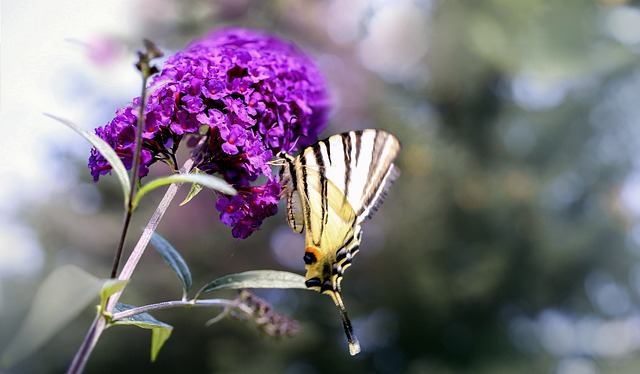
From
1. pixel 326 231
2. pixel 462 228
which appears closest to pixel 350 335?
pixel 326 231

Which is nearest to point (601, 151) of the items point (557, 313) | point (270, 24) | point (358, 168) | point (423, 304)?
point (557, 313)

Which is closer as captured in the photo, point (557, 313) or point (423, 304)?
point (423, 304)

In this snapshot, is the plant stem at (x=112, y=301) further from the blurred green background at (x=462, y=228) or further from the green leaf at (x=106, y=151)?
the blurred green background at (x=462, y=228)

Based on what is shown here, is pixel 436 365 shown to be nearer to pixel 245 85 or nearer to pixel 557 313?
pixel 557 313

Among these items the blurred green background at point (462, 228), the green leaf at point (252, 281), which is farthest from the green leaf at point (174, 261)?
the blurred green background at point (462, 228)

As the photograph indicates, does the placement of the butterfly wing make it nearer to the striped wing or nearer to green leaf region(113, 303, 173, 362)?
the striped wing

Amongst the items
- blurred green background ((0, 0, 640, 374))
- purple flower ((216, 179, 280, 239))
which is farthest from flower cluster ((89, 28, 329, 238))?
blurred green background ((0, 0, 640, 374))
